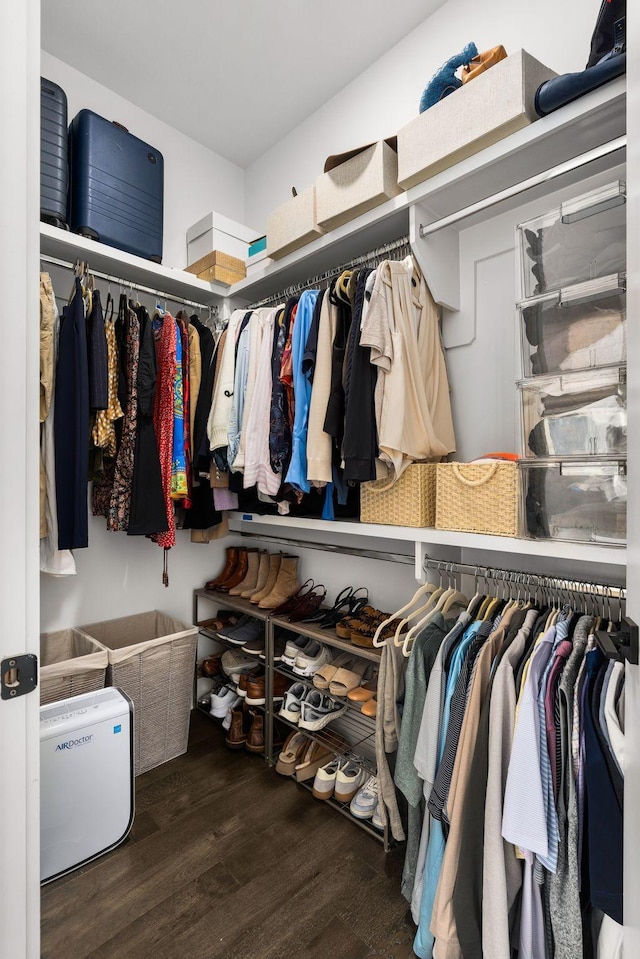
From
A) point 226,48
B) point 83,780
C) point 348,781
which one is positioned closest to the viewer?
point 83,780

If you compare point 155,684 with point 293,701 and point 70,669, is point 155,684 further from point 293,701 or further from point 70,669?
point 293,701

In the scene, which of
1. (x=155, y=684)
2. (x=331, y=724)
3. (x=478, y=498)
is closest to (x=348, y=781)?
(x=331, y=724)

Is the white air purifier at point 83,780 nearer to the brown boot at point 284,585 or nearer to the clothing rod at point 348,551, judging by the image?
the brown boot at point 284,585

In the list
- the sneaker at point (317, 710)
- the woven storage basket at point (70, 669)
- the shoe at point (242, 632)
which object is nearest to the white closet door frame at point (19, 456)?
the woven storage basket at point (70, 669)

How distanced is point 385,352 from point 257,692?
160 cm

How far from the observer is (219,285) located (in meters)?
2.38

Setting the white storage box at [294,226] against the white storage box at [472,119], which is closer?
the white storage box at [472,119]

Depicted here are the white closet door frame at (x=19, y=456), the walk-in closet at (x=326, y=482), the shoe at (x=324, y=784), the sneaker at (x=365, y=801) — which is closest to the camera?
the white closet door frame at (x=19, y=456)

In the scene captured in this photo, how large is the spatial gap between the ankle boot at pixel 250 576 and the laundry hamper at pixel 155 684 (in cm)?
35

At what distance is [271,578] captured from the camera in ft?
7.99

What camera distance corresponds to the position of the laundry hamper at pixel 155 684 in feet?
6.53

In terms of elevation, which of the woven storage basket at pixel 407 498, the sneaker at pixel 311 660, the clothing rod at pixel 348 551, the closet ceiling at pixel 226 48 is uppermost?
the closet ceiling at pixel 226 48

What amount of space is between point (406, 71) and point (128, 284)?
1.49m

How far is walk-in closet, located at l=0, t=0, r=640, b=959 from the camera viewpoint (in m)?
1.02
